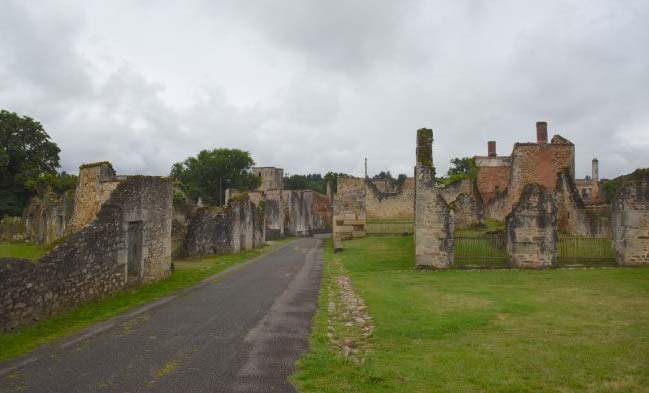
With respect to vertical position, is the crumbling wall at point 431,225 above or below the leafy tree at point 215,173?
below

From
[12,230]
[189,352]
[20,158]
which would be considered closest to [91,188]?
[189,352]

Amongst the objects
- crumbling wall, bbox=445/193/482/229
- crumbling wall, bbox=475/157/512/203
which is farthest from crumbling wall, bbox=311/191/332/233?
crumbling wall, bbox=445/193/482/229

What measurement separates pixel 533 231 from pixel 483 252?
100.0 inches

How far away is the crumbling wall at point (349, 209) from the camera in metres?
29.1

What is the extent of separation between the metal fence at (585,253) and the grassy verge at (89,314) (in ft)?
44.2

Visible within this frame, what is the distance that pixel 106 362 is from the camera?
695 cm

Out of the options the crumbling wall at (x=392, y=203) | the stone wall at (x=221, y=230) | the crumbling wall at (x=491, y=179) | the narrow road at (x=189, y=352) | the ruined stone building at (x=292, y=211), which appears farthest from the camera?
the ruined stone building at (x=292, y=211)

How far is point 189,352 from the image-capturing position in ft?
24.5

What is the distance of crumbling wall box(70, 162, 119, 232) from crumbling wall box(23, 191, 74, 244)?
11.3 meters

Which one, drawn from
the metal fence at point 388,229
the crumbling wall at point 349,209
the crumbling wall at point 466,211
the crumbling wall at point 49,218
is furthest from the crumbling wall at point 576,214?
the crumbling wall at point 49,218

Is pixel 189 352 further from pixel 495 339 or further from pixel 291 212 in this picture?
pixel 291 212

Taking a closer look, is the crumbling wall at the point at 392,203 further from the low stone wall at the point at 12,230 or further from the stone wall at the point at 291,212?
the low stone wall at the point at 12,230

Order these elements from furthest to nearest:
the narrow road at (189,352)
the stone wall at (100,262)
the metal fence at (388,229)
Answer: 1. the metal fence at (388,229)
2. the stone wall at (100,262)
3. the narrow road at (189,352)

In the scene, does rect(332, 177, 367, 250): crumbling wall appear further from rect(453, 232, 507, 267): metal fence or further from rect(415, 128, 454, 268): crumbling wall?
rect(415, 128, 454, 268): crumbling wall
